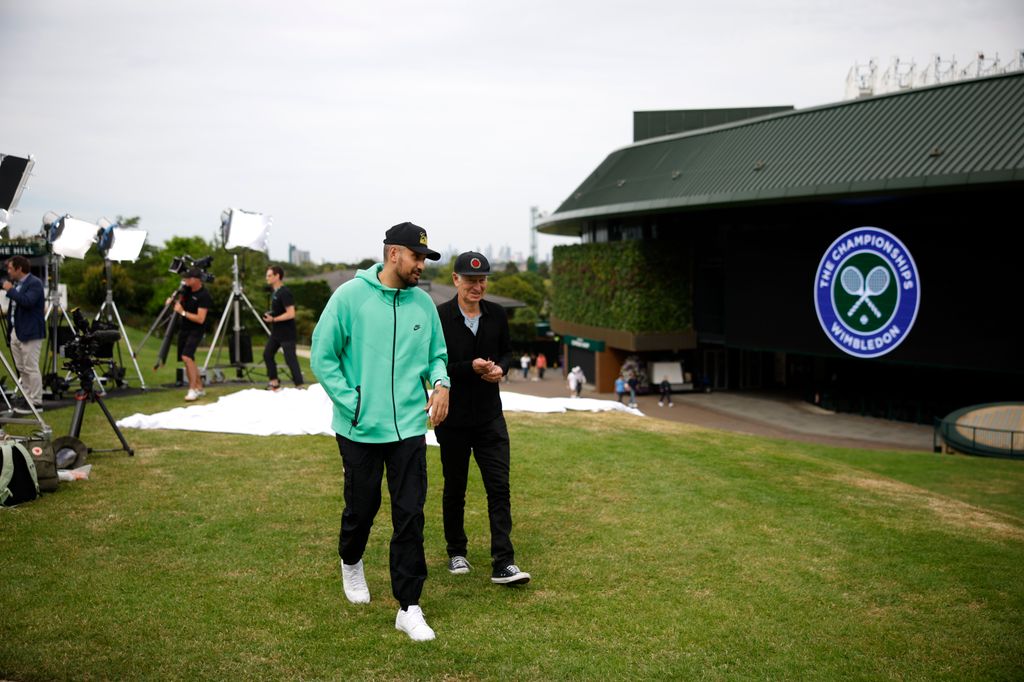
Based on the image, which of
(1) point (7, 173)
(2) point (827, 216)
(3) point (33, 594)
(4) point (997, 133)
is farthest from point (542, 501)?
(2) point (827, 216)

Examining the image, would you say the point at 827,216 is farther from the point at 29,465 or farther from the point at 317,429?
the point at 29,465

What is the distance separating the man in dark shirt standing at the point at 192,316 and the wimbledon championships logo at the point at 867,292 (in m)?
21.4

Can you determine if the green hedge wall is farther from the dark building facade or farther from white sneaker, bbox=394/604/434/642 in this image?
white sneaker, bbox=394/604/434/642

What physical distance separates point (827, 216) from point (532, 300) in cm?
5151

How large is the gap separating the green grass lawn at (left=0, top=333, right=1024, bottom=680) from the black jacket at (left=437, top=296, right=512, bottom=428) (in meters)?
1.18

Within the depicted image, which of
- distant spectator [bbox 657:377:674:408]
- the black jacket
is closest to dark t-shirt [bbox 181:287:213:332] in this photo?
the black jacket

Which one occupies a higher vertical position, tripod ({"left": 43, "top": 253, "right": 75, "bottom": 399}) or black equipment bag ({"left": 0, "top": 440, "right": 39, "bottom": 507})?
tripod ({"left": 43, "top": 253, "right": 75, "bottom": 399})

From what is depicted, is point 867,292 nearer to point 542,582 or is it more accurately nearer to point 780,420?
point 780,420

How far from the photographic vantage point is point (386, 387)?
513cm

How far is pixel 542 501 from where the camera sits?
8.17 m

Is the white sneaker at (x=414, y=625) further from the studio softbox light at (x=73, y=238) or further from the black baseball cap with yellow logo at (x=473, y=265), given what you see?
the studio softbox light at (x=73, y=238)

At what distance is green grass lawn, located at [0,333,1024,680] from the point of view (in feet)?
15.1

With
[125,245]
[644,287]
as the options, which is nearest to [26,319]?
[125,245]

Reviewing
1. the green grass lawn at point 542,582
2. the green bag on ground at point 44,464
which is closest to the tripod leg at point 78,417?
the green grass lawn at point 542,582
